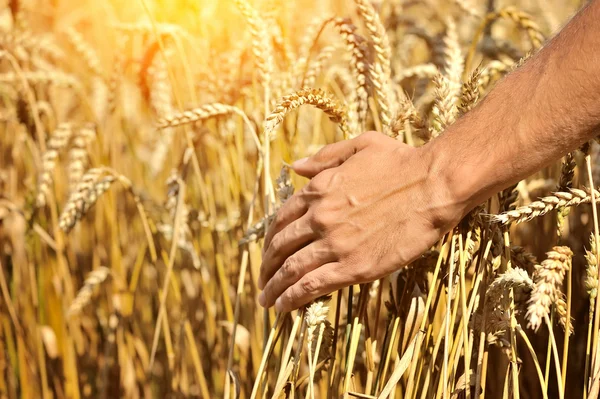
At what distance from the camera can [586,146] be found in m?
0.76

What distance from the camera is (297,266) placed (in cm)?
83

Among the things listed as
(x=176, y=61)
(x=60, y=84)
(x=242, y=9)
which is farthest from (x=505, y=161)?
(x=176, y=61)

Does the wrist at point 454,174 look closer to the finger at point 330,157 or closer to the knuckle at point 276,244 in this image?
the finger at point 330,157

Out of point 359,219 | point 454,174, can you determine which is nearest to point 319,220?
point 359,219

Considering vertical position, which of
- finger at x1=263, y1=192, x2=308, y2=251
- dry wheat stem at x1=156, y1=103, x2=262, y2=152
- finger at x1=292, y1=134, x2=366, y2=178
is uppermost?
dry wheat stem at x1=156, y1=103, x2=262, y2=152

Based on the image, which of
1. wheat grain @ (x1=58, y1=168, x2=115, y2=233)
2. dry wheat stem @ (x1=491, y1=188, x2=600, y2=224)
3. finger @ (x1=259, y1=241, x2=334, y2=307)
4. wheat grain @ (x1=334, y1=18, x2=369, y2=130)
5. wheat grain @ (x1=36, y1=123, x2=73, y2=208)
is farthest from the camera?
wheat grain @ (x1=36, y1=123, x2=73, y2=208)

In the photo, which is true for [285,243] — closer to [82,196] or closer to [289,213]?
[289,213]

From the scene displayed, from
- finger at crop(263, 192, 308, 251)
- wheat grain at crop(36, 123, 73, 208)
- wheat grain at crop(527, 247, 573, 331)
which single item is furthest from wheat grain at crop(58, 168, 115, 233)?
wheat grain at crop(527, 247, 573, 331)

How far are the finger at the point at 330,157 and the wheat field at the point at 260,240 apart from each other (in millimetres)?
31

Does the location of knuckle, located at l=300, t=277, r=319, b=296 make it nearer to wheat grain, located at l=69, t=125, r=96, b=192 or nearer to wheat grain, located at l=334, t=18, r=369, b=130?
wheat grain, located at l=334, t=18, r=369, b=130

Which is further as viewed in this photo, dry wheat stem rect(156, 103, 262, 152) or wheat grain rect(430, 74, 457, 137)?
dry wheat stem rect(156, 103, 262, 152)

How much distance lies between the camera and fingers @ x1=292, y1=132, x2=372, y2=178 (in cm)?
84

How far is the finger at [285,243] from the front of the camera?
0.83 m

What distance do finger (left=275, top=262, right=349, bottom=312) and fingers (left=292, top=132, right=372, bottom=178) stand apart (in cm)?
16
